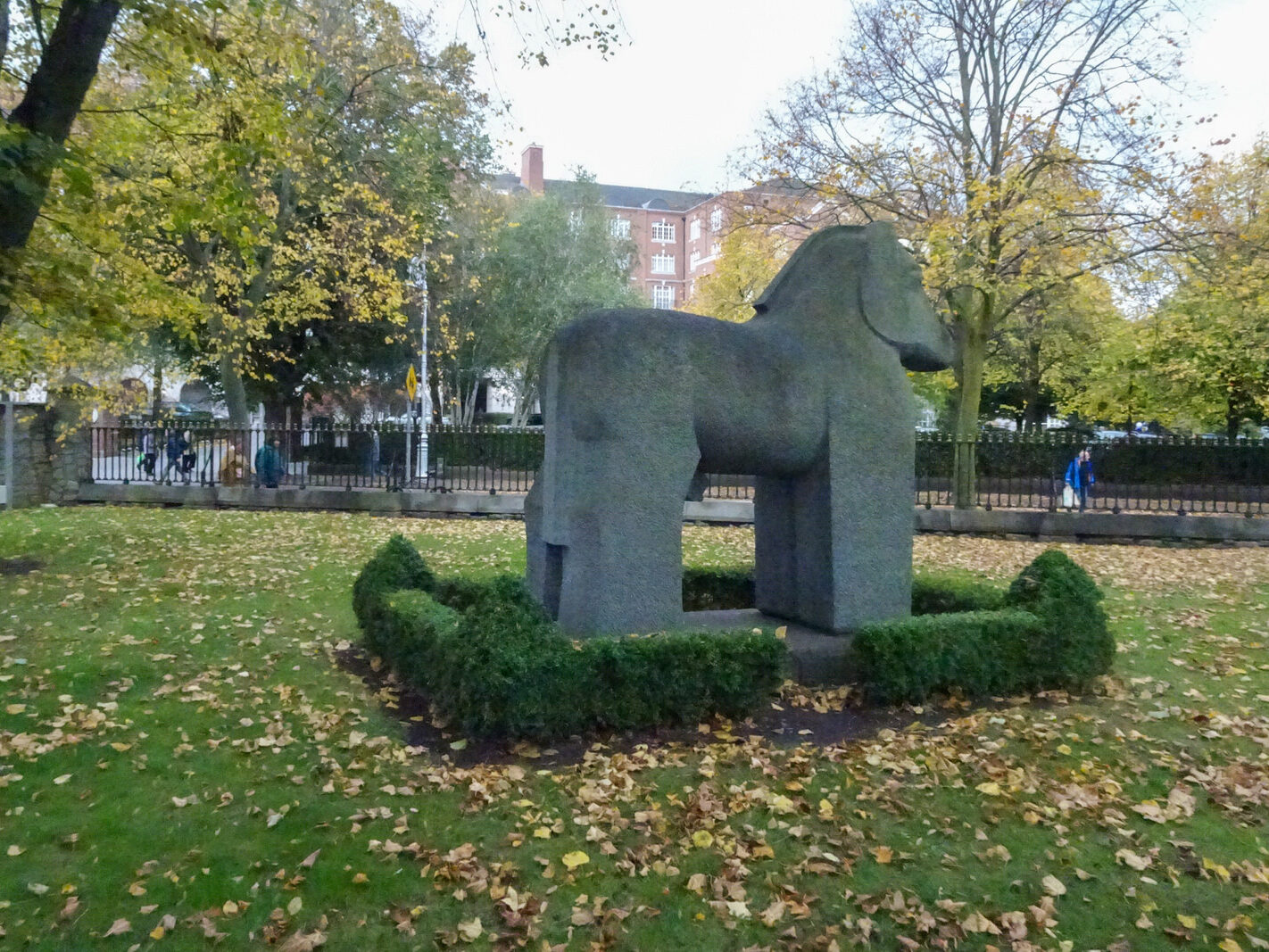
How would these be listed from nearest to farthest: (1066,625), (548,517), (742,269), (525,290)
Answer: (548,517) < (1066,625) < (742,269) < (525,290)

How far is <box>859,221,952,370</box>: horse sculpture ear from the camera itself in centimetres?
700

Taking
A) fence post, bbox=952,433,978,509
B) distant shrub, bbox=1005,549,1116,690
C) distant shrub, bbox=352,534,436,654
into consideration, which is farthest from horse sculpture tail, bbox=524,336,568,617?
fence post, bbox=952,433,978,509

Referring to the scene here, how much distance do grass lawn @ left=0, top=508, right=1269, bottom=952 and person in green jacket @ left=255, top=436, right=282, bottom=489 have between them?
11.7 metres

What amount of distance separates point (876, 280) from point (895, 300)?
0.22 meters

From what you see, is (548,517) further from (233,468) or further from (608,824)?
(233,468)

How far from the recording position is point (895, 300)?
23.2ft

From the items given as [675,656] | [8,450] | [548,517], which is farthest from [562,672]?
[8,450]

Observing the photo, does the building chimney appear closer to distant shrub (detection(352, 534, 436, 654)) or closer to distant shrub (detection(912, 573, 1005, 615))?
distant shrub (detection(352, 534, 436, 654))

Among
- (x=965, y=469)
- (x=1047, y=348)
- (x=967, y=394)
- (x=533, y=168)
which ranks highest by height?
(x=533, y=168)

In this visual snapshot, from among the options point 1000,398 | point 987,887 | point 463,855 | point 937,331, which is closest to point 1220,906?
point 987,887

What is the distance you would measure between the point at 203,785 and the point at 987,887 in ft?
13.4

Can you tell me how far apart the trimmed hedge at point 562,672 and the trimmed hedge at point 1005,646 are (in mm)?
781

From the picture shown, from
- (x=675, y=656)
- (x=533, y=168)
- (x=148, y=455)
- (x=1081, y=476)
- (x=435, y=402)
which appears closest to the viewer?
(x=675, y=656)

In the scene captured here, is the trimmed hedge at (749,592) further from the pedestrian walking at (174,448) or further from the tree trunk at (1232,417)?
the tree trunk at (1232,417)
